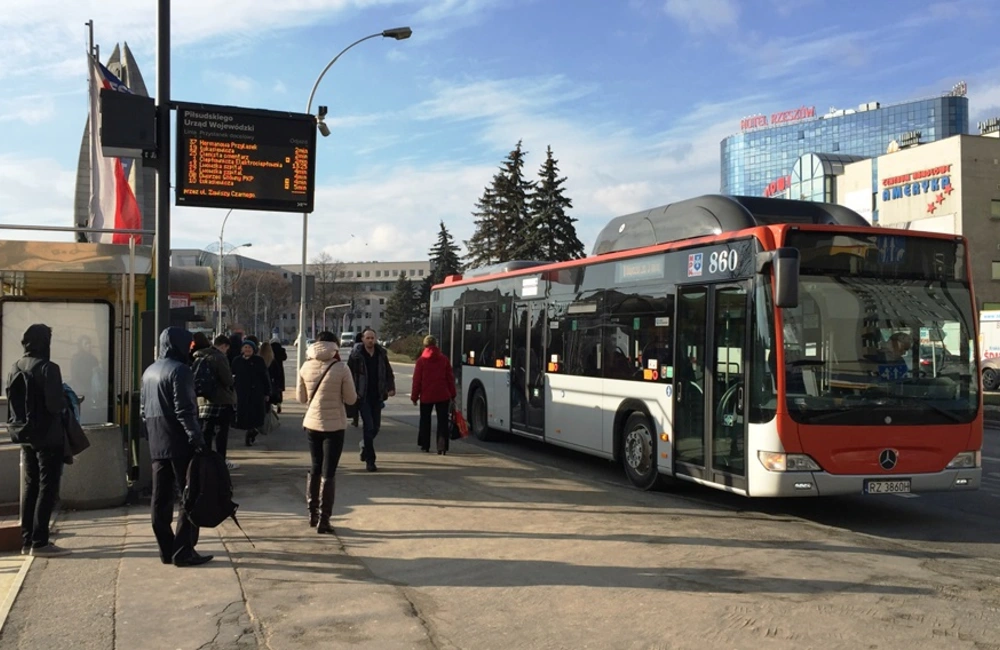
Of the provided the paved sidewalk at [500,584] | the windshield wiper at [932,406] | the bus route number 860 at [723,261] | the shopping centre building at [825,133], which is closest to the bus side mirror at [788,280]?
Answer: the bus route number 860 at [723,261]

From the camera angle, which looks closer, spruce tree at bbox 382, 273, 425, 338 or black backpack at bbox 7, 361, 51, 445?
black backpack at bbox 7, 361, 51, 445

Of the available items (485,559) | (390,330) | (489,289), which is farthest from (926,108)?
(485,559)

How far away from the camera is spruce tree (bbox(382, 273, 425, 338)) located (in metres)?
90.8

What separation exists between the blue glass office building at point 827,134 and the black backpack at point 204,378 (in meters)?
109

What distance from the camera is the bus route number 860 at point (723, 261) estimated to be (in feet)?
29.6

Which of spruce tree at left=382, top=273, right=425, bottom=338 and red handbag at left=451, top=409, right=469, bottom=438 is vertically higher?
spruce tree at left=382, top=273, right=425, bottom=338

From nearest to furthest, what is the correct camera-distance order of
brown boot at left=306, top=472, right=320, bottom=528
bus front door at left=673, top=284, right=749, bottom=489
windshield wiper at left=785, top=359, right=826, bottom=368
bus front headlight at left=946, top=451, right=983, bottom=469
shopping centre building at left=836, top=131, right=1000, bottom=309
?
1. brown boot at left=306, top=472, right=320, bottom=528
2. windshield wiper at left=785, top=359, right=826, bottom=368
3. bus front headlight at left=946, top=451, right=983, bottom=469
4. bus front door at left=673, top=284, right=749, bottom=489
5. shopping centre building at left=836, top=131, right=1000, bottom=309

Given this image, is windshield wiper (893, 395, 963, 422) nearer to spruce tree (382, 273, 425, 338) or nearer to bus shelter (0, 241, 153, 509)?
bus shelter (0, 241, 153, 509)

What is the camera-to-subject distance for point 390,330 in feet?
301

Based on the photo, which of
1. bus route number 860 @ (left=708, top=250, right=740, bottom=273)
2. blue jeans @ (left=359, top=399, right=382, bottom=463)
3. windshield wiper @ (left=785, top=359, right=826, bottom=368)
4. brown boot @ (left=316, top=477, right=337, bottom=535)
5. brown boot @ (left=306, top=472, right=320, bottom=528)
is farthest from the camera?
blue jeans @ (left=359, top=399, right=382, bottom=463)

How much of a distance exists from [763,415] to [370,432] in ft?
17.2

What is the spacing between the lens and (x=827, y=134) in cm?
13550

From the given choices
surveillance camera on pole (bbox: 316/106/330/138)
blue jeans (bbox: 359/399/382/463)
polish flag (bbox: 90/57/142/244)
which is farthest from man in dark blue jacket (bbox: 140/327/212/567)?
surveillance camera on pole (bbox: 316/106/330/138)

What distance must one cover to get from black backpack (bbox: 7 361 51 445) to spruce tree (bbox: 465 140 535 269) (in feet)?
168
